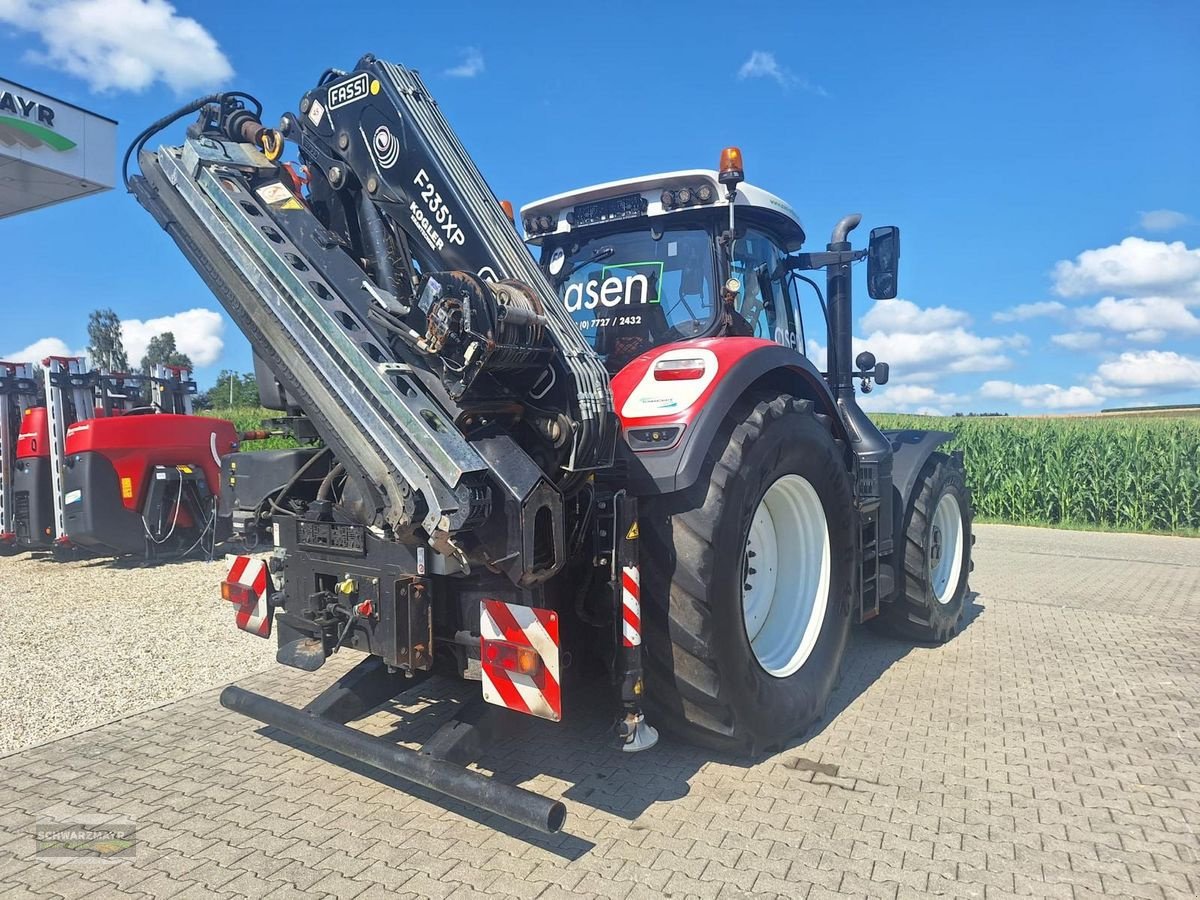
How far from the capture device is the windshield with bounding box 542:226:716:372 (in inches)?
160

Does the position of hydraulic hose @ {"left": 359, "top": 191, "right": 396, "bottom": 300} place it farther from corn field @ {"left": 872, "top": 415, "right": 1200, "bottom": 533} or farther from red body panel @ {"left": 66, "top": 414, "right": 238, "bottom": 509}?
corn field @ {"left": 872, "top": 415, "right": 1200, "bottom": 533}

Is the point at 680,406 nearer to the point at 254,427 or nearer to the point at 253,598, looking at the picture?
the point at 253,598

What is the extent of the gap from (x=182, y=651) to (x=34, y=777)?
2.00 meters

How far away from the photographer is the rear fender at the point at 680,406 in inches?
118

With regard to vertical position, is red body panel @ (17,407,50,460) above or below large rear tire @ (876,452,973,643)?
above

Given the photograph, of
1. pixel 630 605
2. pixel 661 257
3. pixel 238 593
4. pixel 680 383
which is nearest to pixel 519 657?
pixel 630 605

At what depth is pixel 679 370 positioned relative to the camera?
3242 mm

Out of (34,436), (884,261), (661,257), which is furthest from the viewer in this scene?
(34,436)

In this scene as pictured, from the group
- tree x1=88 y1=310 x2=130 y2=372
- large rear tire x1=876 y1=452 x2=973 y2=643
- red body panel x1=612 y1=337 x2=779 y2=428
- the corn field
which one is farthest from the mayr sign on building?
tree x1=88 y1=310 x2=130 y2=372

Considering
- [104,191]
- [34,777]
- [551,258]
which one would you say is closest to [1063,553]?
[551,258]

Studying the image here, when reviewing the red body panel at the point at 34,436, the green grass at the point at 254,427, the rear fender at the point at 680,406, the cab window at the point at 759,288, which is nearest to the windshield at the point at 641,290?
the cab window at the point at 759,288

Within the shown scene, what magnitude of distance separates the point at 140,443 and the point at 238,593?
5386 millimetres

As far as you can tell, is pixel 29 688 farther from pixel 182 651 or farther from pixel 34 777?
pixel 34 777

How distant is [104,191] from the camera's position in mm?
13484
